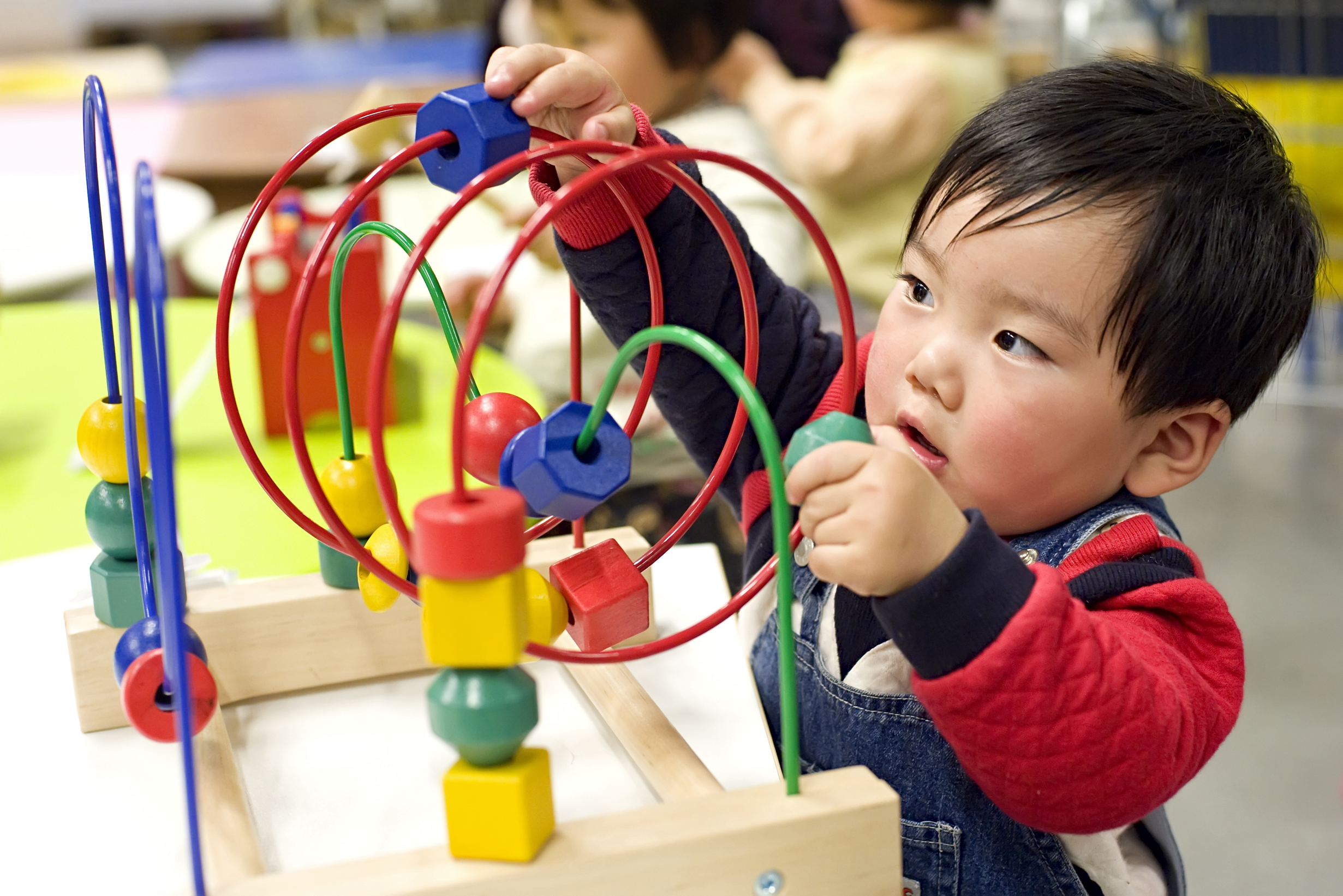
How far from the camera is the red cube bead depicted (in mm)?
477

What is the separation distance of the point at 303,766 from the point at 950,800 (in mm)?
293

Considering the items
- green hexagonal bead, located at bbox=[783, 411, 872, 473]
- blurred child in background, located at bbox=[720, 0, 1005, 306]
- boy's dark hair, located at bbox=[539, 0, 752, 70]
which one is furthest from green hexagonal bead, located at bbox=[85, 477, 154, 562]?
blurred child in background, located at bbox=[720, 0, 1005, 306]

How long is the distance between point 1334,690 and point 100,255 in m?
1.47

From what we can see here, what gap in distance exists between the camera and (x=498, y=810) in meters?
0.39

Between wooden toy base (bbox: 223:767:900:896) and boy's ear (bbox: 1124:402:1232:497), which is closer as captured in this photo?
wooden toy base (bbox: 223:767:900:896)

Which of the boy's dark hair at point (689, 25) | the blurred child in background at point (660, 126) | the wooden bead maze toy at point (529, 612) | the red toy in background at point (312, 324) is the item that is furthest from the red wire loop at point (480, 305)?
the boy's dark hair at point (689, 25)

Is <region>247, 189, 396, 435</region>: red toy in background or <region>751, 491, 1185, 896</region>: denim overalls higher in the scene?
<region>247, 189, 396, 435</region>: red toy in background

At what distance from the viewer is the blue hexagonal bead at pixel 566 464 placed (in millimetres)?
413

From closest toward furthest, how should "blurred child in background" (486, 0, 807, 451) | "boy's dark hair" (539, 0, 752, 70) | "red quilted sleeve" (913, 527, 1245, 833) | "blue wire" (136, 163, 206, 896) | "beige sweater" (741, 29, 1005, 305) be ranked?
1. "blue wire" (136, 163, 206, 896)
2. "red quilted sleeve" (913, 527, 1245, 833)
3. "blurred child in background" (486, 0, 807, 451)
4. "boy's dark hair" (539, 0, 752, 70)
5. "beige sweater" (741, 29, 1005, 305)

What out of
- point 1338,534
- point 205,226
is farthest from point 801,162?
point 1338,534

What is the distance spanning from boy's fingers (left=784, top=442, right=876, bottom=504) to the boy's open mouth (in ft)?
0.56

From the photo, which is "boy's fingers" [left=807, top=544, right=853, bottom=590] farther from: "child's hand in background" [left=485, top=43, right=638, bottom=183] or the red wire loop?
"child's hand in background" [left=485, top=43, right=638, bottom=183]

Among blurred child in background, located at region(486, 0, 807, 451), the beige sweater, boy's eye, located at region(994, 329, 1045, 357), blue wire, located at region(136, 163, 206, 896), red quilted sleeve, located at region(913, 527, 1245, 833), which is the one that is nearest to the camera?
blue wire, located at region(136, 163, 206, 896)

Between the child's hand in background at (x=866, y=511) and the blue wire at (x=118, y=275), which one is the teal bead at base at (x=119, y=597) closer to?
the blue wire at (x=118, y=275)
